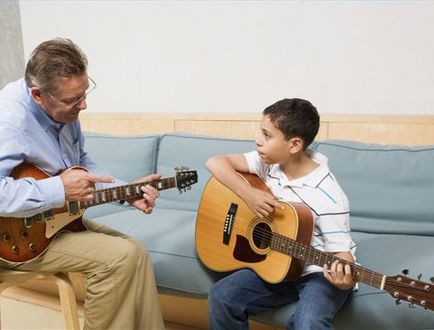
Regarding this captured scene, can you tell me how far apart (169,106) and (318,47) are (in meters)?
1.00

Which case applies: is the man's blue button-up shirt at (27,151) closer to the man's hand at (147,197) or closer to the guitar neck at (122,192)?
the guitar neck at (122,192)

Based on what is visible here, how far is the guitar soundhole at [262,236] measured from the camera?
4.91 feet

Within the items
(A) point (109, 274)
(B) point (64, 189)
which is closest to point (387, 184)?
(A) point (109, 274)

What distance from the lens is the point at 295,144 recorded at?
1533 millimetres

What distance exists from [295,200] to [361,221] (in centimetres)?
56

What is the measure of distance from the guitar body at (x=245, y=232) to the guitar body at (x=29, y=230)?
0.49m

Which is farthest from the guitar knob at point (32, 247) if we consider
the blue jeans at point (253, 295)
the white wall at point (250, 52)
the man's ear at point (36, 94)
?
the white wall at point (250, 52)

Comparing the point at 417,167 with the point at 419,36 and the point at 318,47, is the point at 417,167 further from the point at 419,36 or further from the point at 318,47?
the point at 318,47

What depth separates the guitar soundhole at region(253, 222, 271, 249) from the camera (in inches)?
59.0

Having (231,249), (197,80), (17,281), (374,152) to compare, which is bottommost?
(17,281)

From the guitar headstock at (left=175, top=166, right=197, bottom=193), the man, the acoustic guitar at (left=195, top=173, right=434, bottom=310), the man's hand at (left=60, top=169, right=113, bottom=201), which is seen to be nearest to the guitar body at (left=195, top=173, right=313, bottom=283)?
the acoustic guitar at (left=195, top=173, right=434, bottom=310)

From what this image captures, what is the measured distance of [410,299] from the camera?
1210 mm

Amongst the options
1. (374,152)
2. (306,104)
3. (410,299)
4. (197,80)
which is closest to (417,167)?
(374,152)

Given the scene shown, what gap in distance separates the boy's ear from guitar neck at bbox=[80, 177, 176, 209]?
443mm
